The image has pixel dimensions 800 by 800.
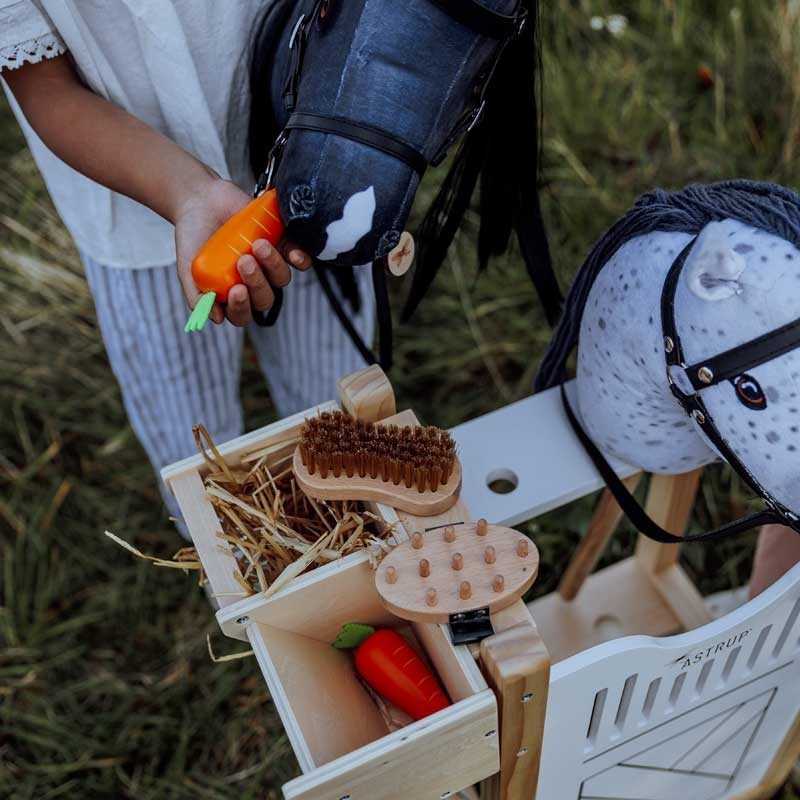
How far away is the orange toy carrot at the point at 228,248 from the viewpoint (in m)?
0.61

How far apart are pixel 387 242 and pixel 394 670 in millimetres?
312

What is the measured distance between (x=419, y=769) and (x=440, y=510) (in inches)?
7.0

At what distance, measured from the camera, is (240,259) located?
0.62 meters

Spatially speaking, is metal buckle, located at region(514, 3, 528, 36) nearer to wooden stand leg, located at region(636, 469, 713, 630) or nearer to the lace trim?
the lace trim

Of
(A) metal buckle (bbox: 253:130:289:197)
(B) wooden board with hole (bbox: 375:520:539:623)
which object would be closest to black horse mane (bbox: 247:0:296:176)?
(A) metal buckle (bbox: 253:130:289:197)

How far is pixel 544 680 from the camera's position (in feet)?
1.85

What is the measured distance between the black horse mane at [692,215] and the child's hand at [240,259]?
0.78 ft

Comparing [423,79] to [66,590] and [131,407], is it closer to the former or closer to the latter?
[131,407]

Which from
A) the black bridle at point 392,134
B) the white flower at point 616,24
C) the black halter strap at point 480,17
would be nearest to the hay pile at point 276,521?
the black bridle at point 392,134

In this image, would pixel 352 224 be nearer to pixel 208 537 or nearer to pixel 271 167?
pixel 271 167

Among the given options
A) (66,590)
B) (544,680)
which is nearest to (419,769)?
(544,680)

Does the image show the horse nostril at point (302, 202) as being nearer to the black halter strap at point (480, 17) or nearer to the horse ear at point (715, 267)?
the black halter strap at point (480, 17)

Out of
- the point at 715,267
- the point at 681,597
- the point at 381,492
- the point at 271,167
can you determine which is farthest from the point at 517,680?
the point at 681,597

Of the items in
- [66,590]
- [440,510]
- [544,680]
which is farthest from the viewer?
[66,590]
